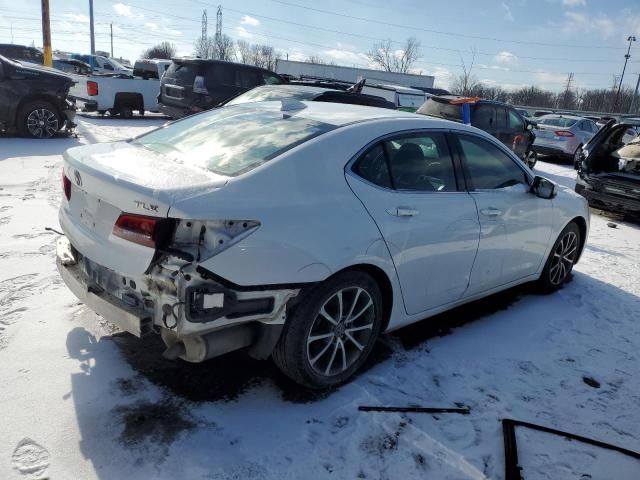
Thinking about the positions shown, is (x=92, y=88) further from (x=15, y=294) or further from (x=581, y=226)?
(x=581, y=226)

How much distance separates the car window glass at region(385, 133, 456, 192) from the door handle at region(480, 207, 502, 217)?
33 centimetres

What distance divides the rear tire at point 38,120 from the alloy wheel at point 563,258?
32.3 ft

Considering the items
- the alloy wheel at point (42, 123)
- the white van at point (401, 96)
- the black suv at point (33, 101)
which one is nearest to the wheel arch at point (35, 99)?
the black suv at point (33, 101)

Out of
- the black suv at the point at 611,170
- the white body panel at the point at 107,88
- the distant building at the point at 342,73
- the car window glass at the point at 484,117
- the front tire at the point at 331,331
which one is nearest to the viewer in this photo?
the front tire at the point at 331,331

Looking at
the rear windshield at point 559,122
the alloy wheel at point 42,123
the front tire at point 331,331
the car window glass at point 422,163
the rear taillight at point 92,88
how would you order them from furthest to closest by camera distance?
the rear windshield at point 559,122, the rear taillight at point 92,88, the alloy wheel at point 42,123, the car window glass at point 422,163, the front tire at point 331,331

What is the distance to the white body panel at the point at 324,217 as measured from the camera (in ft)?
8.34

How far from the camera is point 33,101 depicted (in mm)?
10383

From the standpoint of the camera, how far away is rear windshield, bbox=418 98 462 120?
450 inches

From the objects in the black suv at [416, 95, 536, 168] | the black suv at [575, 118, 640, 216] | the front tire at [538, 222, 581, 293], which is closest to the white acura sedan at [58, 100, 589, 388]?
the front tire at [538, 222, 581, 293]

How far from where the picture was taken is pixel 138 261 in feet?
8.34

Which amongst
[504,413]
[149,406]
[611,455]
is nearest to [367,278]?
[504,413]

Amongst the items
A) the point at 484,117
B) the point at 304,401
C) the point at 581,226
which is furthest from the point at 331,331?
the point at 484,117

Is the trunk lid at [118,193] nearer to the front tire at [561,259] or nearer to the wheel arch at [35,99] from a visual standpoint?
the front tire at [561,259]

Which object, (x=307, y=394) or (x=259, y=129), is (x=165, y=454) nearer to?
(x=307, y=394)
